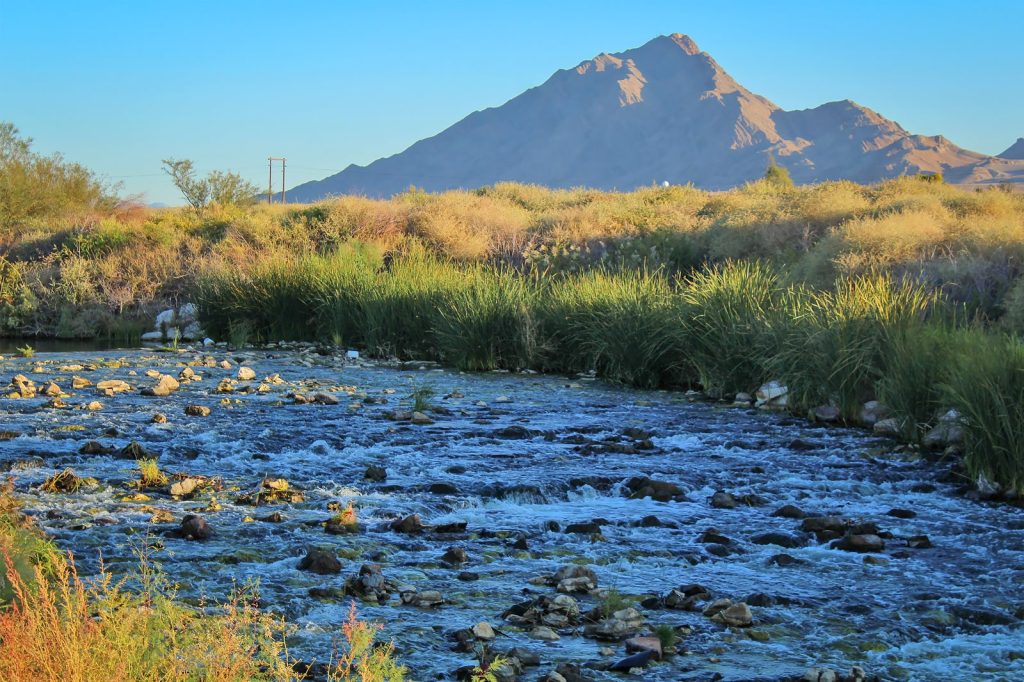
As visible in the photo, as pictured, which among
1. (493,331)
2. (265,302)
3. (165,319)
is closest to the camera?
(493,331)

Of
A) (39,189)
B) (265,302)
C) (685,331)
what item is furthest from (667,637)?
(39,189)

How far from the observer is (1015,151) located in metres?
161

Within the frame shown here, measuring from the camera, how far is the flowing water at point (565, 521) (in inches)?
179

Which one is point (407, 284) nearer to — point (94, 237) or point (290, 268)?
point (290, 268)

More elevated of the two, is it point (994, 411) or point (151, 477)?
point (994, 411)

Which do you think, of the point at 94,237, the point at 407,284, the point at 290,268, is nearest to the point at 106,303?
the point at 94,237

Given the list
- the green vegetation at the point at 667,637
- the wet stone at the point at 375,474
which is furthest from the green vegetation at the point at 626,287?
the wet stone at the point at 375,474

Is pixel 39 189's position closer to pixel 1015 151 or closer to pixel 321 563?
pixel 321 563

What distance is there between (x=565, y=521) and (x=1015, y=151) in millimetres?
177124

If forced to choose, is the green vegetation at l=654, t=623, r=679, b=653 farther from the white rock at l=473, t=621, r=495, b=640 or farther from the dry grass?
the dry grass

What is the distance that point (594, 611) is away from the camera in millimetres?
4824

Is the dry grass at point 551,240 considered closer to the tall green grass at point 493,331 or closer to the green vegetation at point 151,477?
the tall green grass at point 493,331

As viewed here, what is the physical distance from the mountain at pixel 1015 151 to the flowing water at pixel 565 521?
166 m

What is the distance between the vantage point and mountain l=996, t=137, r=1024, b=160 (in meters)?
156
